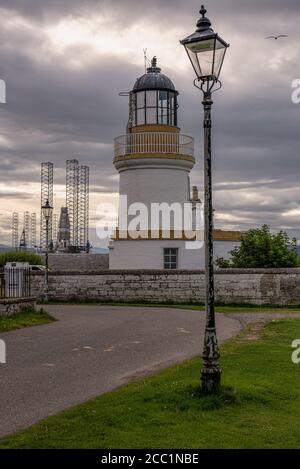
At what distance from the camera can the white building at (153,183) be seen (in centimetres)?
2573

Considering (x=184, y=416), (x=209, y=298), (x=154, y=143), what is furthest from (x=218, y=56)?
(x=154, y=143)

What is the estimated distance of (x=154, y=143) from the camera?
25.6 metres

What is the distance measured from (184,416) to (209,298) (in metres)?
1.67

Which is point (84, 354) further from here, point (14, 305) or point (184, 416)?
point (14, 305)

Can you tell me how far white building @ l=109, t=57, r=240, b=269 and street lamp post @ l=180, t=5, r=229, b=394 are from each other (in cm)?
1764

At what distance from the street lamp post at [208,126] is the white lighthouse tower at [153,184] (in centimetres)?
1765

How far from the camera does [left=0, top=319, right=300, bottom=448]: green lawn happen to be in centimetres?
586

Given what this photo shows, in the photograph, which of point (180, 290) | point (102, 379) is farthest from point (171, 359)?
point (180, 290)

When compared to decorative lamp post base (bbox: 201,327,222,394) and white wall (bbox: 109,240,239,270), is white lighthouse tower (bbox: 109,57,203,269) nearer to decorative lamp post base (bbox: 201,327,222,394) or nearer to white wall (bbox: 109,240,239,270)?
white wall (bbox: 109,240,239,270)

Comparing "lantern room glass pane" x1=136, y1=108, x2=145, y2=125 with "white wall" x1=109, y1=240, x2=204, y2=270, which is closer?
"white wall" x1=109, y1=240, x2=204, y2=270

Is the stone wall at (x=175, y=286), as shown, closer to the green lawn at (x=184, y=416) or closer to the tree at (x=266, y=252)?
the tree at (x=266, y=252)

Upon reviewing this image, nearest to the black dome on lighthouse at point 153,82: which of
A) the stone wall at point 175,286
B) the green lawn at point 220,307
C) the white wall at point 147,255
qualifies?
the white wall at point 147,255

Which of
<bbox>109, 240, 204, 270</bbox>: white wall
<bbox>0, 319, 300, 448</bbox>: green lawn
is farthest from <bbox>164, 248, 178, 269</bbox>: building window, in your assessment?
<bbox>0, 319, 300, 448</bbox>: green lawn
